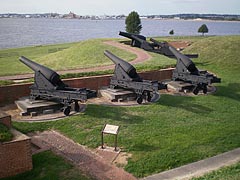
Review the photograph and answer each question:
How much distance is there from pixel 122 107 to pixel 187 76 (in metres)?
4.28

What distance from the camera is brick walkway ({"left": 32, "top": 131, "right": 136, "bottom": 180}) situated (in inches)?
279

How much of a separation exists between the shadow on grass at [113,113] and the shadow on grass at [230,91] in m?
4.99

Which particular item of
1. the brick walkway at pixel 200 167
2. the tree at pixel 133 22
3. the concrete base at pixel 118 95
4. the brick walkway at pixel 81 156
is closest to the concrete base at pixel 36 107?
the brick walkway at pixel 81 156

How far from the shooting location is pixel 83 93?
34.2 feet

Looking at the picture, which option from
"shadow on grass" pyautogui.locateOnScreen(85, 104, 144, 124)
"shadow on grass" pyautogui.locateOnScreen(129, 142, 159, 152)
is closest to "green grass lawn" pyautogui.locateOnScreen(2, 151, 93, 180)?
"shadow on grass" pyautogui.locateOnScreen(129, 142, 159, 152)

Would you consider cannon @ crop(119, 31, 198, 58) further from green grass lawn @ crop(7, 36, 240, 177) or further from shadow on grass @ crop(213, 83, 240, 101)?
green grass lawn @ crop(7, 36, 240, 177)

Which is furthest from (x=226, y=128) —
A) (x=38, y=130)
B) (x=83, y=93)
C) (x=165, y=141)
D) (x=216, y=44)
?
(x=216, y=44)

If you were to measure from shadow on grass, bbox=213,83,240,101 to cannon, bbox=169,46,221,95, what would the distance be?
2.22 feet

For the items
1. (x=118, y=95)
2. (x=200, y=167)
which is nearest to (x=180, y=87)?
(x=118, y=95)

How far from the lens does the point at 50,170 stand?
278 inches

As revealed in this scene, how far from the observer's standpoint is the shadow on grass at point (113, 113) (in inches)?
419

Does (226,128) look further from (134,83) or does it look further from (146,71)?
(146,71)

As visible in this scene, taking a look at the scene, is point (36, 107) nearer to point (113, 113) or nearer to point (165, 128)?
point (113, 113)

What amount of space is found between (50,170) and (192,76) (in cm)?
908
